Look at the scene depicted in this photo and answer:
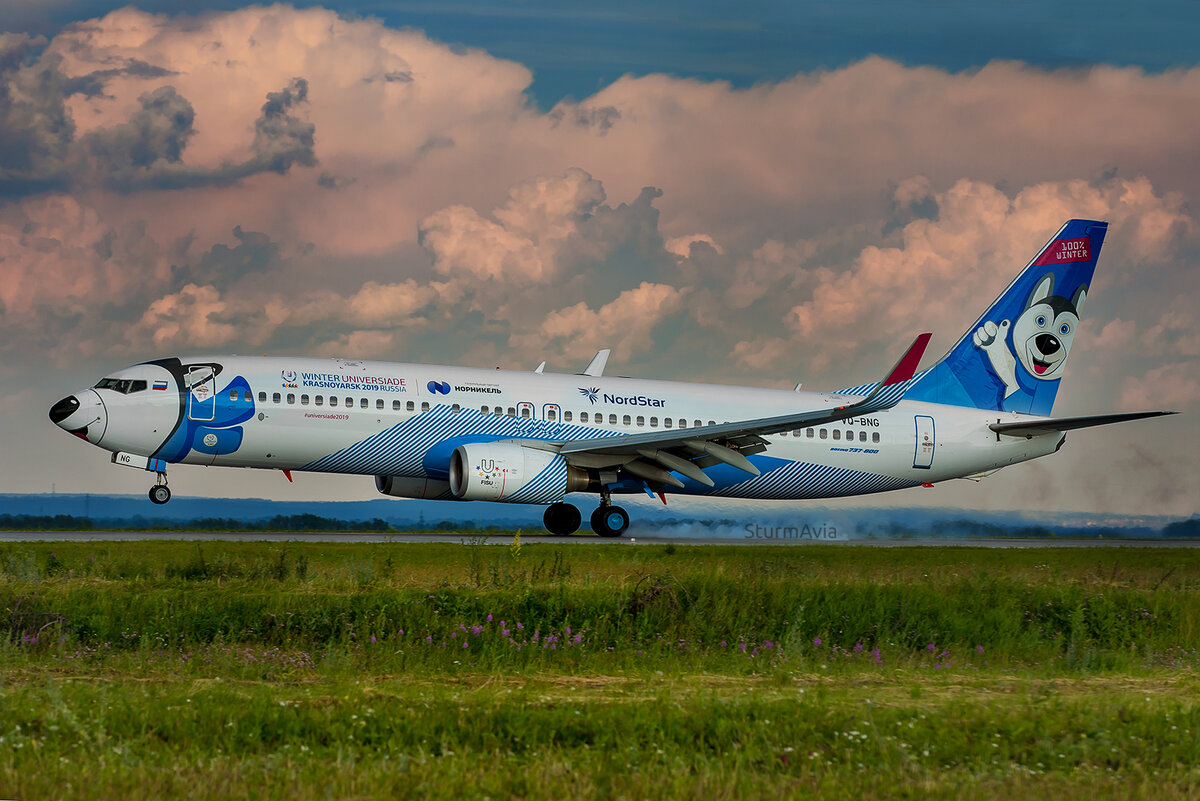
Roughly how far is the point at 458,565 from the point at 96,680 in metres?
8.84

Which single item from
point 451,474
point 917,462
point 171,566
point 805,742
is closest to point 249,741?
point 805,742

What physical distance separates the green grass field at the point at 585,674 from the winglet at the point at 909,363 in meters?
6.07

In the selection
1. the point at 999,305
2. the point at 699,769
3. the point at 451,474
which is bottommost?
the point at 699,769

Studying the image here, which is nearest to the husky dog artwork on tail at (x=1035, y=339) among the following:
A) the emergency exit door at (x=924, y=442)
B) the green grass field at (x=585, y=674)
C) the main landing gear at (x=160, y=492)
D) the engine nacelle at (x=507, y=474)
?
the emergency exit door at (x=924, y=442)

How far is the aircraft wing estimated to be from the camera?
28.6 metres

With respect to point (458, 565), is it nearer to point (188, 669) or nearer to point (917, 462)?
point (188, 669)

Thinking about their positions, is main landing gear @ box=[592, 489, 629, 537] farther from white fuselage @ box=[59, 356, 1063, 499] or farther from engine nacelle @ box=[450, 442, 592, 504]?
engine nacelle @ box=[450, 442, 592, 504]

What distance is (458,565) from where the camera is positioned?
20.2 meters

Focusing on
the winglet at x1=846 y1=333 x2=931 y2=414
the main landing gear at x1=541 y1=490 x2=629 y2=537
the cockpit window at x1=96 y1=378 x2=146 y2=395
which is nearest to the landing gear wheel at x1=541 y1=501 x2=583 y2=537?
the main landing gear at x1=541 y1=490 x2=629 y2=537

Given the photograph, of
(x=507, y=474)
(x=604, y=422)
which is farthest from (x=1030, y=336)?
(x=507, y=474)

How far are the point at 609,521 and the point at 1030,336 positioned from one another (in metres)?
15.6

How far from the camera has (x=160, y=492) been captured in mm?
28156

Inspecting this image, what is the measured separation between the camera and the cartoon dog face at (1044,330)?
37938 millimetres

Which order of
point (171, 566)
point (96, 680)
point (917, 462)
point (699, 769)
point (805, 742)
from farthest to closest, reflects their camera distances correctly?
1. point (917, 462)
2. point (171, 566)
3. point (96, 680)
4. point (805, 742)
5. point (699, 769)
